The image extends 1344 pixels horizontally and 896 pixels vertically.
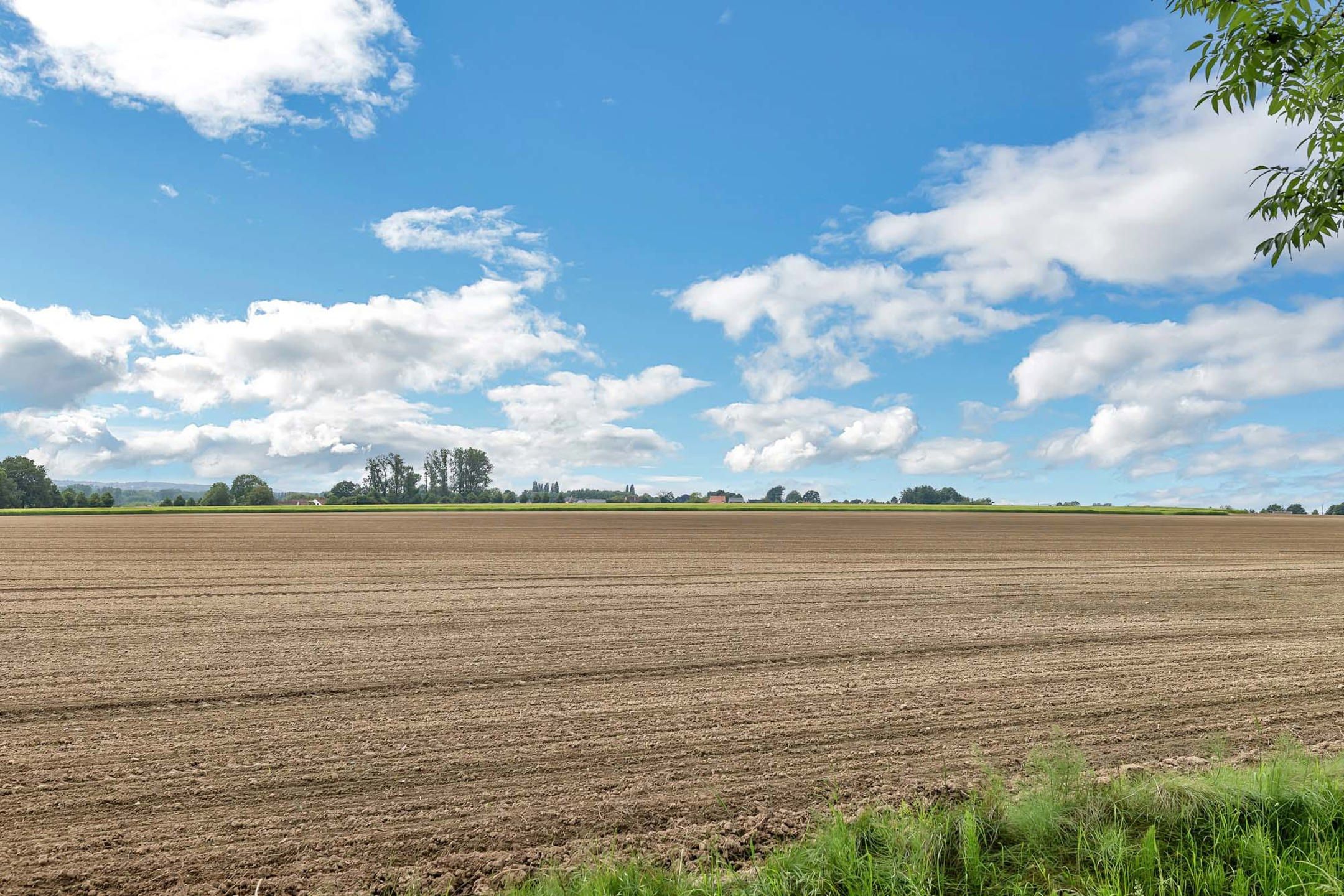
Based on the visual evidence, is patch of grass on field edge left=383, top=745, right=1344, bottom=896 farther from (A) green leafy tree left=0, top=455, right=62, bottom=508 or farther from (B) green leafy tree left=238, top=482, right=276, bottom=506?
(A) green leafy tree left=0, top=455, right=62, bottom=508

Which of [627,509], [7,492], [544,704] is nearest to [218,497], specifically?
[7,492]

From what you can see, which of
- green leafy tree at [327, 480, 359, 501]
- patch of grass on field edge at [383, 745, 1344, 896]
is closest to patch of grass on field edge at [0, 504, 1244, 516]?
green leafy tree at [327, 480, 359, 501]

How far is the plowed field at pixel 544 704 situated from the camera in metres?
4.84

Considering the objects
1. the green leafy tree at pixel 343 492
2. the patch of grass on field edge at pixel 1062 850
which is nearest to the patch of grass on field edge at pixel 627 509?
the green leafy tree at pixel 343 492

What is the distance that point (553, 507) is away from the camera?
91.2 meters

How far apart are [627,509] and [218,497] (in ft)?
220

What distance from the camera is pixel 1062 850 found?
4.40m

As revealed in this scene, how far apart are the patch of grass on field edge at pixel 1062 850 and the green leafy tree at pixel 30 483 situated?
146658mm

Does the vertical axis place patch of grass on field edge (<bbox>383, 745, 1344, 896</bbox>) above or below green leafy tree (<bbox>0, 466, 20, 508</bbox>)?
below

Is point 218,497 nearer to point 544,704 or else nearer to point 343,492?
point 343,492

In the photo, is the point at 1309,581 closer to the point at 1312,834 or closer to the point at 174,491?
the point at 1312,834

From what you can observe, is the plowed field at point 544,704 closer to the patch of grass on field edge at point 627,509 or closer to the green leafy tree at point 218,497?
the patch of grass on field edge at point 627,509

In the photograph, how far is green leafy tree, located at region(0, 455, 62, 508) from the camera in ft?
370

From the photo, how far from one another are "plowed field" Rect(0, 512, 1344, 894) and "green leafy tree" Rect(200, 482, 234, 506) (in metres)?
102
